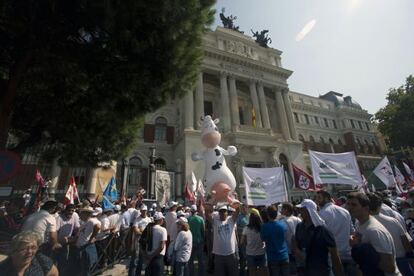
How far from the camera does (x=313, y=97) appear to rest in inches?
1539

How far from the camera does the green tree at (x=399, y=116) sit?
77.2 feet

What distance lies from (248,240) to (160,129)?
2022 cm

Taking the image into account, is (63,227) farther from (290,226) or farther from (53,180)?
(53,180)

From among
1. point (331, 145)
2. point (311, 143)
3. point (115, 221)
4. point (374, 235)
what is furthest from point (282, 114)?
point (374, 235)

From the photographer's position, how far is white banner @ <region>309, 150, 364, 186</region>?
26.4ft

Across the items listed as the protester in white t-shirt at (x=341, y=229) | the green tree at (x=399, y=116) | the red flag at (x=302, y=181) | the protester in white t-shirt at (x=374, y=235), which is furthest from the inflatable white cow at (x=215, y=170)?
the green tree at (x=399, y=116)

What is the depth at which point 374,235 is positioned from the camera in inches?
91.0

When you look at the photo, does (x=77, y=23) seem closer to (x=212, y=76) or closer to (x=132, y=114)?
(x=132, y=114)

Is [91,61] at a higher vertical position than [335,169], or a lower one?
higher

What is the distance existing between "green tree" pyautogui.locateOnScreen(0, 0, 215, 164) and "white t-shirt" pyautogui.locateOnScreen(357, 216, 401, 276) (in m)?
4.74

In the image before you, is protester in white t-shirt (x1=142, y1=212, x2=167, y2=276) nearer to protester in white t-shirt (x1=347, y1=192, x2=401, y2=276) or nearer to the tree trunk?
protester in white t-shirt (x1=347, y1=192, x2=401, y2=276)

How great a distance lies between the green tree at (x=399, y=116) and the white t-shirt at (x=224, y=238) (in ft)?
89.2

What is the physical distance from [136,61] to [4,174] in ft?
10.3

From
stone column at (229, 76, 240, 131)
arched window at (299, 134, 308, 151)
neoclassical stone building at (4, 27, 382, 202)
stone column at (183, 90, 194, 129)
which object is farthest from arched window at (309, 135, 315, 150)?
stone column at (183, 90, 194, 129)
